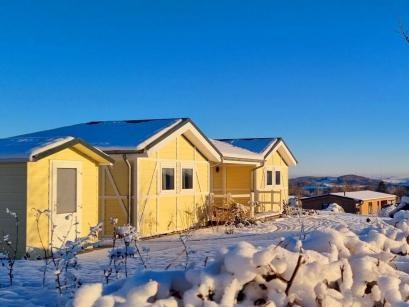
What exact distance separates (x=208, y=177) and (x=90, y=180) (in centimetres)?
690

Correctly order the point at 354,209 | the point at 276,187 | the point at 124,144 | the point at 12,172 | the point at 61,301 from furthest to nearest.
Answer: the point at 354,209 < the point at 276,187 < the point at 124,144 < the point at 12,172 < the point at 61,301

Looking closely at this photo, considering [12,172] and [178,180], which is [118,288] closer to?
[12,172]

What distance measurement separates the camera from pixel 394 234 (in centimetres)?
485

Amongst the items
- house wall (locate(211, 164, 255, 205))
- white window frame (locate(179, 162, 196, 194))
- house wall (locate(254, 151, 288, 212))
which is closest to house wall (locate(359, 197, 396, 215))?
house wall (locate(254, 151, 288, 212))

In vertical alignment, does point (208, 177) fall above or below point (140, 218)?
above

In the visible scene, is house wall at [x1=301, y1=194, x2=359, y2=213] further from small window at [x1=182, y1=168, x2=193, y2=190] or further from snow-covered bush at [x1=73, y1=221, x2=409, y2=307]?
snow-covered bush at [x1=73, y1=221, x2=409, y2=307]

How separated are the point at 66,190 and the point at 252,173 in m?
12.4

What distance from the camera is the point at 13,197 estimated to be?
1113 cm

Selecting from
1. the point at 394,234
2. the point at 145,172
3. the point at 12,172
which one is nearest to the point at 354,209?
the point at 145,172

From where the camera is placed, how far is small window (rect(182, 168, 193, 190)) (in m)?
17.5

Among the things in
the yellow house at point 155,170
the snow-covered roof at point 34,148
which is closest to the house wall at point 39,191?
the snow-covered roof at point 34,148

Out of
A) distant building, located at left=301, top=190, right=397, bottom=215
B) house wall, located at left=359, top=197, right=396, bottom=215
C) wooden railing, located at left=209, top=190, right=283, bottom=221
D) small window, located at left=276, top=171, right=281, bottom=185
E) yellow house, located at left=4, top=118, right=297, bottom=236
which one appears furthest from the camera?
house wall, located at left=359, top=197, right=396, bottom=215

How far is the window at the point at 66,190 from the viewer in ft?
39.1

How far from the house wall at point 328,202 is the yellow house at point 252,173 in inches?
1011
